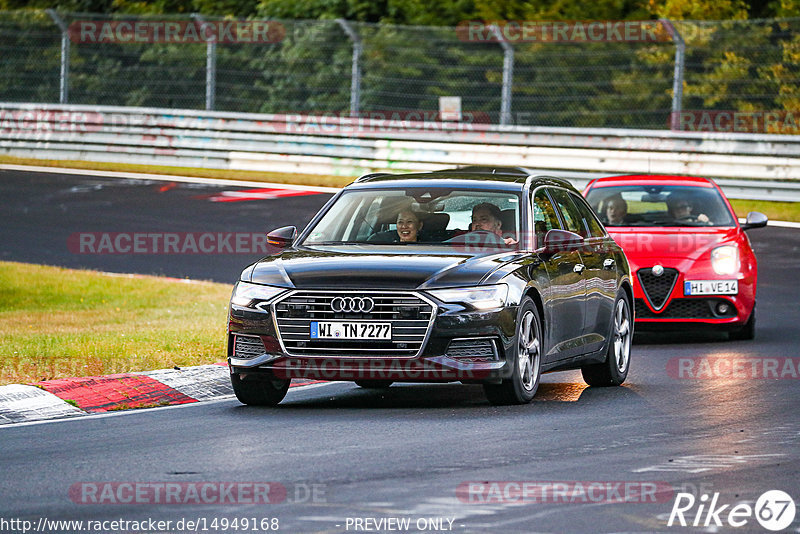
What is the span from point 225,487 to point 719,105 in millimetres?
20439

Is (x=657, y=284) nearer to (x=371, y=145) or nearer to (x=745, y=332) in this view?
(x=745, y=332)

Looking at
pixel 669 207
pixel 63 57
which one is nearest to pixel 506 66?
pixel 63 57

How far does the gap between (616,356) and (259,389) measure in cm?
290

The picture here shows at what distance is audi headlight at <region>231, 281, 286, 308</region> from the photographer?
32.7 feet

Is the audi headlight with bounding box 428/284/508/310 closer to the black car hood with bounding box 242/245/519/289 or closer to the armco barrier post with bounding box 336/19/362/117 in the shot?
the black car hood with bounding box 242/245/519/289

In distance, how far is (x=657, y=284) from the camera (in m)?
14.8

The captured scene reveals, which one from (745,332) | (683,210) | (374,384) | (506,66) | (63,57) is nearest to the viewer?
(374,384)

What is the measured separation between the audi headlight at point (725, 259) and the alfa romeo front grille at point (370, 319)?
591 centimetres

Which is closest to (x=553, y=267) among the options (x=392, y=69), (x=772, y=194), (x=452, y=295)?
(x=452, y=295)

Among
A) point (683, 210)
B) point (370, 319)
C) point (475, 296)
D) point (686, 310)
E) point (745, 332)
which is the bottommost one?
point (745, 332)

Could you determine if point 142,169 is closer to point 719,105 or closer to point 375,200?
point 719,105

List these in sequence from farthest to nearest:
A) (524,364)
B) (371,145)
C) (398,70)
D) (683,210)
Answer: (371,145)
(398,70)
(683,210)
(524,364)

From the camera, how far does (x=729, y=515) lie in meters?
6.80

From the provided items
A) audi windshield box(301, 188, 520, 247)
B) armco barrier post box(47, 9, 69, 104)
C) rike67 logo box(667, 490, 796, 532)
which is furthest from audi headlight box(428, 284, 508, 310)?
armco barrier post box(47, 9, 69, 104)
